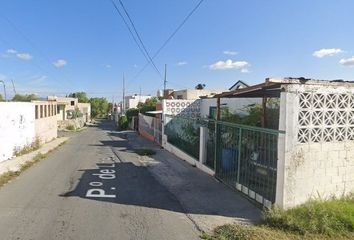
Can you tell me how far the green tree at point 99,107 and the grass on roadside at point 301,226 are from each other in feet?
331

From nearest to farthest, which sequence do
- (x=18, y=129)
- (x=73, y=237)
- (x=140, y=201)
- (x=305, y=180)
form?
(x=73, y=237) → (x=305, y=180) → (x=140, y=201) → (x=18, y=129)

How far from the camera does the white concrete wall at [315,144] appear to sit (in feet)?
21.7

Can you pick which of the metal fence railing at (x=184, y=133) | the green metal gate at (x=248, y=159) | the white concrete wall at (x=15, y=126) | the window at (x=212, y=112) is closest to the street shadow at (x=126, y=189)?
the green metal gate at (x=248, y=159)

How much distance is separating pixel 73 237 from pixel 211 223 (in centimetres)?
262

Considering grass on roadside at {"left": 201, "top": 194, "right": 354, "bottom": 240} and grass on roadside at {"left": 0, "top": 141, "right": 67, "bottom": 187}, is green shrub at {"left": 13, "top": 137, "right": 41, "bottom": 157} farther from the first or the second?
grass on roadside at {"left": 201, "top": 194, "right": 354, "bottom": 240}

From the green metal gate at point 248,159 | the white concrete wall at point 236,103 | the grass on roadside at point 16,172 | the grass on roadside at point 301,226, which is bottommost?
the grass on roadside at point 16,172

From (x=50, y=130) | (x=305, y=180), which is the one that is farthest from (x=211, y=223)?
(x=50, y=130)

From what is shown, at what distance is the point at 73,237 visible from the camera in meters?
5.77

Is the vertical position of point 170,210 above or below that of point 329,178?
below

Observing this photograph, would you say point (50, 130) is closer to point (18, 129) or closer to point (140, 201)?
point (18, 129)

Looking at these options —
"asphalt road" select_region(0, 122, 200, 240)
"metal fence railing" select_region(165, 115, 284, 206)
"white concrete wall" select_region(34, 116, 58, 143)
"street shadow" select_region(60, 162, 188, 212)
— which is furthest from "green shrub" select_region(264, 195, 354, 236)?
"white concrete wall" select_region(34, 116, 58, 143)

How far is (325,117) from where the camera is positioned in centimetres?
702

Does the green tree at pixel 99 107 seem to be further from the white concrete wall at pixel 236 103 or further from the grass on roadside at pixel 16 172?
the grass on roadside at pixel 16 172

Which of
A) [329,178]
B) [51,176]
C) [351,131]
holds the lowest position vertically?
[51,176]
